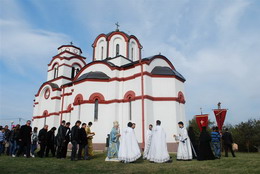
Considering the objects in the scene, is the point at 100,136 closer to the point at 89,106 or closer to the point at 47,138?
the point at 89,106

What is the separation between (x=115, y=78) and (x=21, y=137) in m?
8.67

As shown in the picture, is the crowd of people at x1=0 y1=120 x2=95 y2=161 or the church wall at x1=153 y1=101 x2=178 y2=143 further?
the church wall at x1=153 y1=101 x2=178 y2=143

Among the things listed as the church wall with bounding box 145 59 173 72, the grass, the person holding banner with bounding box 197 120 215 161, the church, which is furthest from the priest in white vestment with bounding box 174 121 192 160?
the church wall with bounding box 145 59 173 72

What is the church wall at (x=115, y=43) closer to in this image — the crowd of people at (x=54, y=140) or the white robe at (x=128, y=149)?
the crowd of people at (x=54, y=140)

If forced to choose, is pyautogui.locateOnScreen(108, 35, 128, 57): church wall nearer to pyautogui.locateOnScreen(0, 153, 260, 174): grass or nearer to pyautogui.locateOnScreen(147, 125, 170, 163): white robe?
pyautogui.locateOnScreen(147, 125, 170, 163): white robe

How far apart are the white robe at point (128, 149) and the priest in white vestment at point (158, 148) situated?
2.14ft

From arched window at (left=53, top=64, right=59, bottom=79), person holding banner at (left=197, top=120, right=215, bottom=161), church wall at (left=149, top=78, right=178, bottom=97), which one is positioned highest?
arched window at (left=53, top=64, right=59, bottom=79)

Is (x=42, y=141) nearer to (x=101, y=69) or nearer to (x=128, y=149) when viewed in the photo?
(x=128, y=149)

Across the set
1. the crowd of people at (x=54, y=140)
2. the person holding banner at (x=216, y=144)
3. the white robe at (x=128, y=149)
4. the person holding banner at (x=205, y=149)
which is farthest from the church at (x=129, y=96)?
the white robe at (x=128, y=149)

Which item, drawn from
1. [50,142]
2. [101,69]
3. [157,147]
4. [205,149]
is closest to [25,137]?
[50,142]

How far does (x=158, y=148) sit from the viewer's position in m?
8.12

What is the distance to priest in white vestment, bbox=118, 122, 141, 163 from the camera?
7.93 meters

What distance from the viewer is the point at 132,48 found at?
68.9ft

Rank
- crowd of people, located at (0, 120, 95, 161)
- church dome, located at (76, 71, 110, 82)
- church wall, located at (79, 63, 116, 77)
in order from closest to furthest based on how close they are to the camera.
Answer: crowd of people, located at (0, 120, 95, 161) → church dome, located at (76, 71, 110, 82) → church wall, located at (79, 63, 116, 77)
